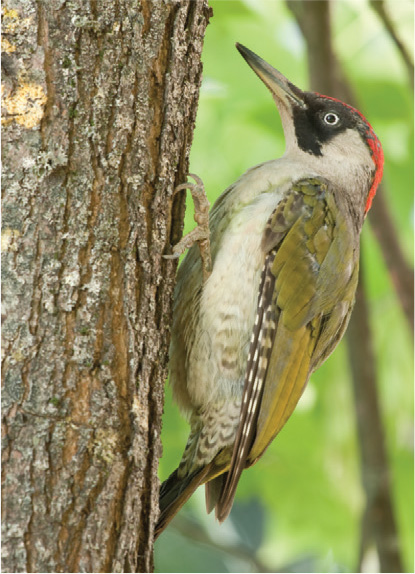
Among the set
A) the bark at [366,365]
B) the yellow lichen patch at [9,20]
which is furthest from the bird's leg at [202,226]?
the bark at [366,365]

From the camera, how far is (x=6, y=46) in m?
2.16

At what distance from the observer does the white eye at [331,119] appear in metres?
3.67

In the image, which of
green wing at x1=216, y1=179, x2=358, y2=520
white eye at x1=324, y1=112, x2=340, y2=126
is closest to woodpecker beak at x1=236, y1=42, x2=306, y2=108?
white eye at x1=324, y1=112, x2=340, y2=126

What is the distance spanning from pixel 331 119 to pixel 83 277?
76.6 inches

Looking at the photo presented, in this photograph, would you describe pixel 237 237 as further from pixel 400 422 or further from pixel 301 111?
pixel 400 422

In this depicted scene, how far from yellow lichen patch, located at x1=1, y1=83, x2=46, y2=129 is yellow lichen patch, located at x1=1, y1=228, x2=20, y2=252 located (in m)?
0.29

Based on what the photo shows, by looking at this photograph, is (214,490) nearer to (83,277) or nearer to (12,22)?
(83,277)

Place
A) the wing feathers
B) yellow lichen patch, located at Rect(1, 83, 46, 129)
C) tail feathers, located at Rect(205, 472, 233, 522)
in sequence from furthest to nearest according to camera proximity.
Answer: tail feathers, located at Rect(205, 472, 233, 522) < the wing feathers < yellow lichen patch, located at Rect(1, 83, 46, 129)

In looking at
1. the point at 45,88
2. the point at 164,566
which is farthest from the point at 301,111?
the point at 164,566

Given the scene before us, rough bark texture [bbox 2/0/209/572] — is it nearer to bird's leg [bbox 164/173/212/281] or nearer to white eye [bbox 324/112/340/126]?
bird's leg [bbox 164/173/212/281]

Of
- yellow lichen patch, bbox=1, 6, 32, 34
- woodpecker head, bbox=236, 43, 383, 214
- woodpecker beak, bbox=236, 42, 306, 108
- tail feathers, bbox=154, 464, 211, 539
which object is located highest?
woodpecker beak, bbox=236, 42, 306, 108

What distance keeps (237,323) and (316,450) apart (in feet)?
5.14

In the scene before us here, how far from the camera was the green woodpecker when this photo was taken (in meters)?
3.00

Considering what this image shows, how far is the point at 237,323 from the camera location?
307cm
